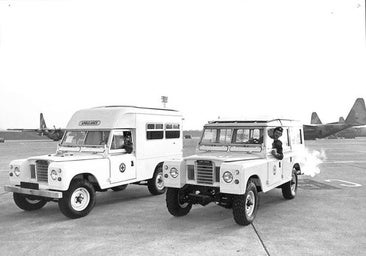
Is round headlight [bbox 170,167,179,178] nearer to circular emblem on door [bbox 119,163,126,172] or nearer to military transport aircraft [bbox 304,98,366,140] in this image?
circular emblem on door [bbox 119,163,126,172]

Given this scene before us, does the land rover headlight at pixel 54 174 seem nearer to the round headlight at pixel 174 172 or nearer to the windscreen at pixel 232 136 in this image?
the round headlight at pixel 174 172

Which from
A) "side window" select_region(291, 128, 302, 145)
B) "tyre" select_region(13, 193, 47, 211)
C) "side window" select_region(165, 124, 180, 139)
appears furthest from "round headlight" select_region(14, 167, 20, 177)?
"side window" select_region(291, 128, 302, 145)

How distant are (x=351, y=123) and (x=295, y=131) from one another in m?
40.7

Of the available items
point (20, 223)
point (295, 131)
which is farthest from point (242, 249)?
point (295, 131)

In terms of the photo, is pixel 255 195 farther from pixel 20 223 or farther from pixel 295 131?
pixel 20 223

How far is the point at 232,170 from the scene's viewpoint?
6.49 metres

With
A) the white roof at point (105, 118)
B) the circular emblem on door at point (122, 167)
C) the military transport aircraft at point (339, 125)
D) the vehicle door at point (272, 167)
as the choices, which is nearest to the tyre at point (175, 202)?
the circular emblem on door at point (122, 167)

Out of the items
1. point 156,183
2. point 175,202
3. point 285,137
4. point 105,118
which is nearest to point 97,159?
point 105,118

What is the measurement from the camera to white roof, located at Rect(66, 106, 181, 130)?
30.2 feet

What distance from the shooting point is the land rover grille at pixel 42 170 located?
7727mm

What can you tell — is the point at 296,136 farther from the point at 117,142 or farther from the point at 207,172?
the point at 117,142

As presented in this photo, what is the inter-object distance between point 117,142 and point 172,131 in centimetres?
263

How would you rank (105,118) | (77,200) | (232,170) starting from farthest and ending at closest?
(105,118)
(77,200)
(232,170)

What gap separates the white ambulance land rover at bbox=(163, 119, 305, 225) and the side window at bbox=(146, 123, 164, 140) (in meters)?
2.16
